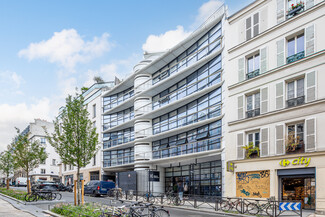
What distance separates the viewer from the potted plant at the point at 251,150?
1921 centimetres

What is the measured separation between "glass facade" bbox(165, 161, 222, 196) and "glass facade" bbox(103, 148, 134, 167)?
6.96 metres

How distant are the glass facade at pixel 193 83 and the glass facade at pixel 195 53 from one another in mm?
966

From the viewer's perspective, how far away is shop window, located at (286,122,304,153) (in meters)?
16.9

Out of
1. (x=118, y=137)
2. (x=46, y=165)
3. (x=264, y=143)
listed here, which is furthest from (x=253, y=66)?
(x=46, y=165)

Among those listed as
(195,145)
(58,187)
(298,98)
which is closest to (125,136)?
(58,187)

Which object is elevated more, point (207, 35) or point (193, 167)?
point (207, 35)

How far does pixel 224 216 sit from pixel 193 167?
10.7 metres

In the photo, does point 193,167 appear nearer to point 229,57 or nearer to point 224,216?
point 229,57

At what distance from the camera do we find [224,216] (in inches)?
594

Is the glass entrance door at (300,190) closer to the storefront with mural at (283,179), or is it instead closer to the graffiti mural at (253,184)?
the storefront with mural at (283,179)

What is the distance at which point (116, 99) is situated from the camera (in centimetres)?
4019

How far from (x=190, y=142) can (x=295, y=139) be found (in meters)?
10.9

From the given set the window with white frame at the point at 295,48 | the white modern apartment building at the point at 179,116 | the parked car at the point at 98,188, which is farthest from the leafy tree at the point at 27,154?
the window with white frame at the point at 295,48

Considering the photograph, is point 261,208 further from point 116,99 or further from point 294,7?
point 116,99
